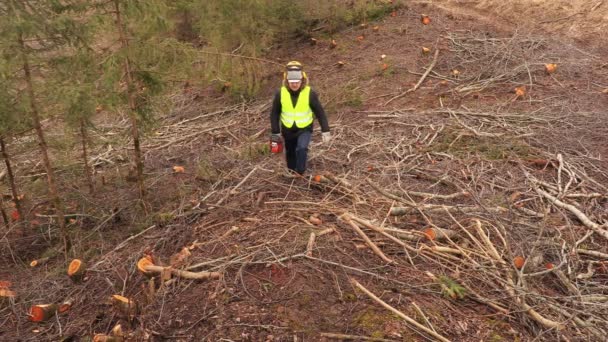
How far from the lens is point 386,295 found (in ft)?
14.2

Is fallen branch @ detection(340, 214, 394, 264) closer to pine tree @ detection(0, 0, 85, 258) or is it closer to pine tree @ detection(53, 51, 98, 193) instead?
pine tree @ detection(53, 51, 98, 193)

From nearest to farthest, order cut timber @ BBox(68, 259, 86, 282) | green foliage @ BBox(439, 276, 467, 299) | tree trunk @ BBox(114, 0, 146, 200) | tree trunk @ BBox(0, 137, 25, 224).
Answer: green foliage @ BBox(439, 276, 467, 299)
cut timber @ BBox(68, 259, 86, 282)
tree trunk @ BBox(114, 0, 146, 200)
tree trunk @ BBox(0, 137, 25, 224)

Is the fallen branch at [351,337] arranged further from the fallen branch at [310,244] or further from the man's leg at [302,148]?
the man's leg at [302,148]

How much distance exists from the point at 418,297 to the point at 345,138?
512 centimetres

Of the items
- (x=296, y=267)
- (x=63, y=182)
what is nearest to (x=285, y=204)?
(x=296, y=267)

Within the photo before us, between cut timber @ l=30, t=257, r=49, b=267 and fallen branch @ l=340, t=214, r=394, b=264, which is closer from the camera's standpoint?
fallen branch @ l=340, t=214, r=394, b=264

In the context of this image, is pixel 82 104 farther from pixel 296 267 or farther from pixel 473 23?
pixel 473 23

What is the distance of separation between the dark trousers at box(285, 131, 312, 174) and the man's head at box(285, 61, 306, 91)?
0.74 meters

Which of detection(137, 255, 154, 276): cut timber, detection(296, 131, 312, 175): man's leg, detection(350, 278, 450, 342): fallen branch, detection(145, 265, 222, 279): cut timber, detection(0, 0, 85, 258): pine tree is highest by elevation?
detection(0, 0, 85, 258): pine tree

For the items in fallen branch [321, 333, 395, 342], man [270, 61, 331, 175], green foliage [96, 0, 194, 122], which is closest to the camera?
fallen branch [321, 333, 395, 342]

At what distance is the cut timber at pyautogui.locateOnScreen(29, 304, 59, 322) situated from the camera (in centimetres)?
476

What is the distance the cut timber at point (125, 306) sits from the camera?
4355 mm

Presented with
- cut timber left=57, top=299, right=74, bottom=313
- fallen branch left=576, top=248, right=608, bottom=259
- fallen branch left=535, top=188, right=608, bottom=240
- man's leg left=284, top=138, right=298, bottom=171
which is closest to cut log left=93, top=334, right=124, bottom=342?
cut timber left=57, top=299, right=74, bottom=313

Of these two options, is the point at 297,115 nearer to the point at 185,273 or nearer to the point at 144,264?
the point at 185,273
